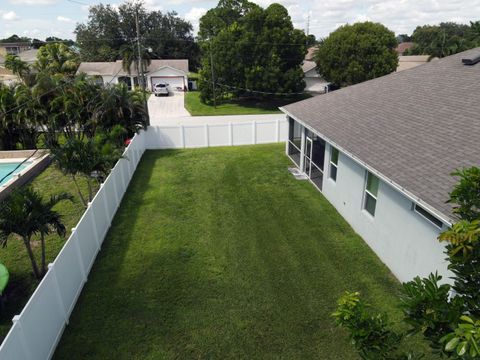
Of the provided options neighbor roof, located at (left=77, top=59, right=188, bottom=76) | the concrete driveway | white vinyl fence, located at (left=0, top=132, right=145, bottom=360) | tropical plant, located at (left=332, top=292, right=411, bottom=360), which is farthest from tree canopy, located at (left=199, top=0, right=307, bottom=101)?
tropical plant, located at (left=332, top=292, right=411, bottom=360)

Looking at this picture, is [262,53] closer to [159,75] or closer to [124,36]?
[159,75]

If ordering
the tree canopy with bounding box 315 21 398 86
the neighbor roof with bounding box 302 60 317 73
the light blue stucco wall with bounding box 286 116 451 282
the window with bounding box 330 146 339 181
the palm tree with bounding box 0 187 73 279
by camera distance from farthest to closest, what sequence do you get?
the neighbor roof with bounding box 302 60 317 73, the tree canopy with bounding box 315 21 398 86, the window with bounding box 330 146 339 181, the palm tree with bounding box 0 187 73 279, the light blue stucco wall with bounding box 286 116 451 282

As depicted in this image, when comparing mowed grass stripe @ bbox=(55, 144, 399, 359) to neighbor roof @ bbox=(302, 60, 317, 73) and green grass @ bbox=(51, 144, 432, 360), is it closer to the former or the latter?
green grass @ bbox=(51, 144, 432, 360)

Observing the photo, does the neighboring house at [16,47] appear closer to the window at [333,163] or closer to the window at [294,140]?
the window at [294,140]

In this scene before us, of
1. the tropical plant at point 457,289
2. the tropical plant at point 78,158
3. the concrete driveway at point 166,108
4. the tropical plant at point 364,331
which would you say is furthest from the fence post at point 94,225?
the concrete driveway at point 166,108

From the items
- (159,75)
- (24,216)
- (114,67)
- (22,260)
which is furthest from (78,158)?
(114,67)
